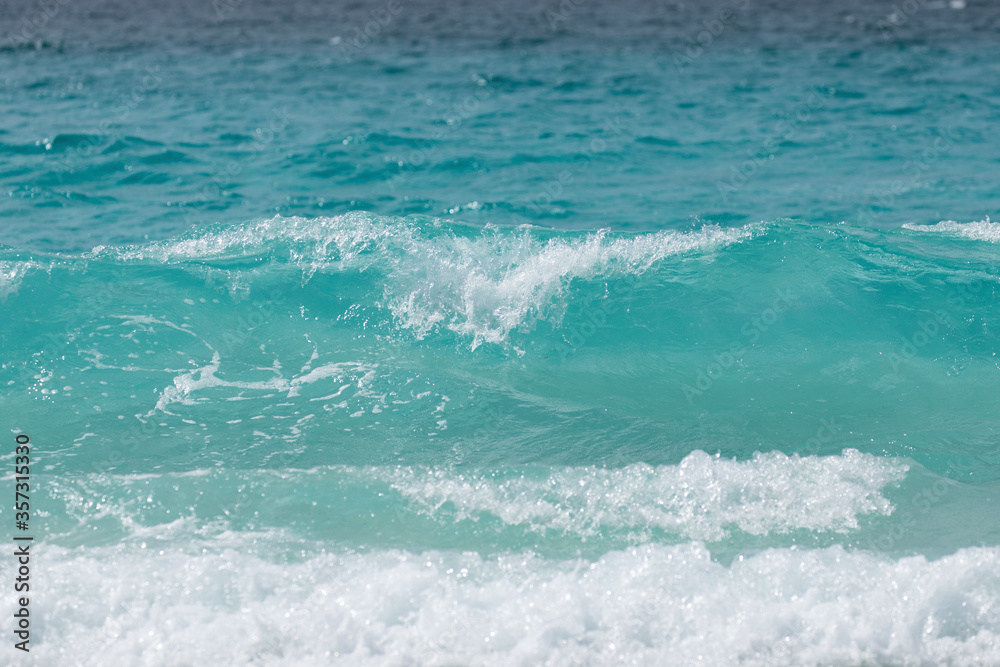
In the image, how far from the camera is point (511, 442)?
664 centimetres

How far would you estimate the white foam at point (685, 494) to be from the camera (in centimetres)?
552

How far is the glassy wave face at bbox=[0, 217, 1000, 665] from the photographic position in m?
4.67

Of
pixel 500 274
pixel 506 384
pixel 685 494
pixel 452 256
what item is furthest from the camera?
pixel 452 256

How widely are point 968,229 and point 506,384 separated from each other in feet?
20.9

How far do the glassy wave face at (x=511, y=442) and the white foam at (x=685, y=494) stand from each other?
0.02 metres

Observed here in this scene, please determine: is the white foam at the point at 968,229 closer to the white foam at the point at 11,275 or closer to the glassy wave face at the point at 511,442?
the glassy wave face at the point at 511,442

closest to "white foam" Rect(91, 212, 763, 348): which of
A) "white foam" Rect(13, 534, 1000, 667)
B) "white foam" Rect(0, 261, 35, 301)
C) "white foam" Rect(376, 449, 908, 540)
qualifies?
"white foam" Rect(0, 261, 35, 301)

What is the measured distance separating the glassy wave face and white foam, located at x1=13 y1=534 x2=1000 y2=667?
0.05 ft

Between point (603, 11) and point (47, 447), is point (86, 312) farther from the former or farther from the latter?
point (603, 11)

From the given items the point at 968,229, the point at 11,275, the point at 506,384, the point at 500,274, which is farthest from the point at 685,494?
the point at 11,275

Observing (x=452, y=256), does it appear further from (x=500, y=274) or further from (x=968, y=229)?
(x=968, y=229)

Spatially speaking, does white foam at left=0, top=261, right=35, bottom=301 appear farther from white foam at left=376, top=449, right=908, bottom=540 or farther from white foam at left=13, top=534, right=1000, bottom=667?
white foam at left=376, top=449, right=908, bottom=540

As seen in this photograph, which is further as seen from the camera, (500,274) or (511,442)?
(500,274)

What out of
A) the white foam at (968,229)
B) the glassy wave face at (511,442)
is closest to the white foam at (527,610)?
the glassy wave face at (511,442)
